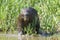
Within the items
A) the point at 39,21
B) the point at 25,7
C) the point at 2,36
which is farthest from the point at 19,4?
the point at 2,36

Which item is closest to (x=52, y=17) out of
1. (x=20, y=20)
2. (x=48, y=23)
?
(x=48, y=23)

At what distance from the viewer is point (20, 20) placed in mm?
7863

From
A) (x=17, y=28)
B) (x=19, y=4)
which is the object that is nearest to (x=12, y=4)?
(x=19, y=4)

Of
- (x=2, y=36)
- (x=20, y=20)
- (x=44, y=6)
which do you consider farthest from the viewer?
(x=44, y=6)

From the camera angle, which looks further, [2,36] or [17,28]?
[17,28]

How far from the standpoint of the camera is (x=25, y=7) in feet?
27.0

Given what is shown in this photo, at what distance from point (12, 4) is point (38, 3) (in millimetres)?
738

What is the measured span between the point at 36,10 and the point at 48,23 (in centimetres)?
59

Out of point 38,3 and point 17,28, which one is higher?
point 38,3

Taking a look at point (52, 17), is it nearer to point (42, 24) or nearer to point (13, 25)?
point (42, 24)

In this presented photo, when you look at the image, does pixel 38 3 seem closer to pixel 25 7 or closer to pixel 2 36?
pixel 25 7

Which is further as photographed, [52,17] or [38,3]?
[38,3]

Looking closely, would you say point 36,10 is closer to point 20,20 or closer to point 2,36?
point 20,20

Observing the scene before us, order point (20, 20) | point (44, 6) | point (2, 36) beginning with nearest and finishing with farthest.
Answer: point (2, 36)
point (20, 20)
point (44, 6)
